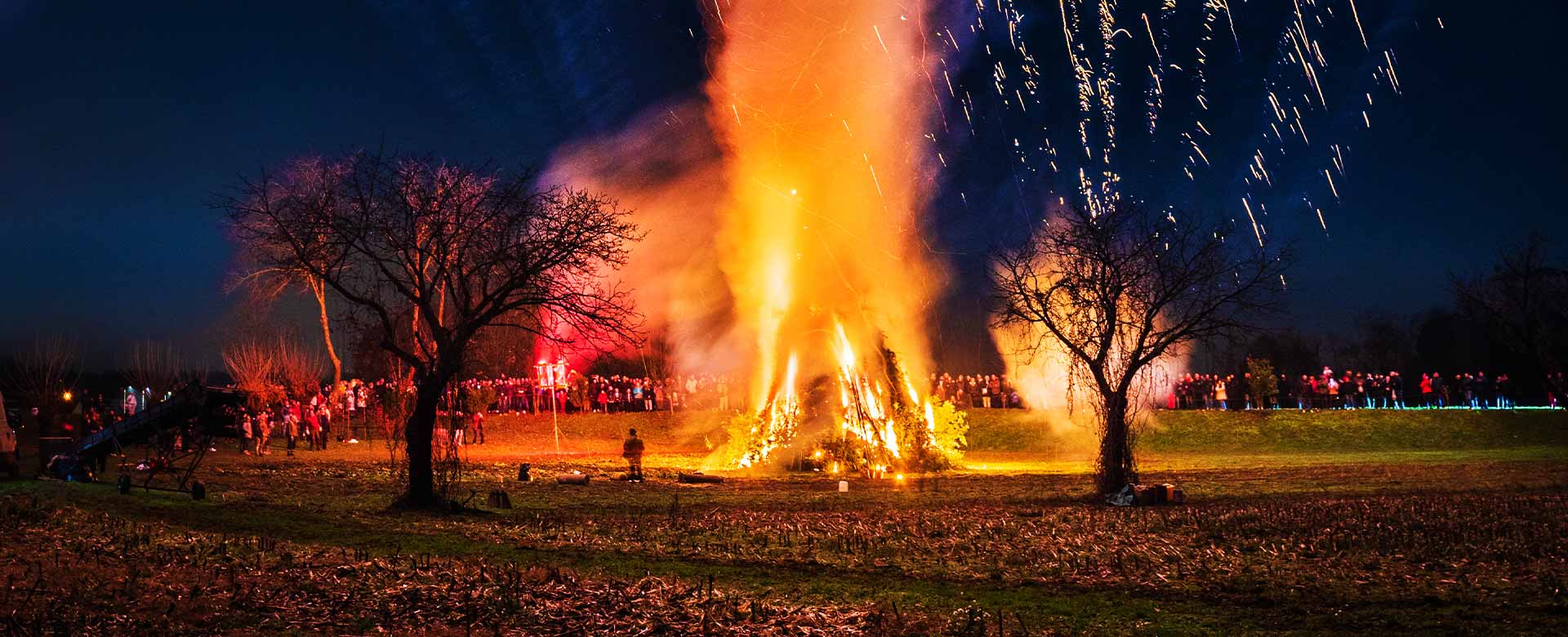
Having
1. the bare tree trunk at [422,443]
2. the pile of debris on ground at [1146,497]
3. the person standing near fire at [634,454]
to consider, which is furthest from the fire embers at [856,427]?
the bare tree trunk at [422,443]

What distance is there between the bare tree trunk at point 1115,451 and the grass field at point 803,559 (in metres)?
0.74

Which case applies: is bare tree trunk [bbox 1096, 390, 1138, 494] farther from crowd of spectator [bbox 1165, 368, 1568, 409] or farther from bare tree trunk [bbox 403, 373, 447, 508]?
crowd of spectator [bbox 1165, 368, 1568, 409]

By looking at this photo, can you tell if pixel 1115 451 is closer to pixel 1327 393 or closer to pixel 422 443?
pixel 422 443

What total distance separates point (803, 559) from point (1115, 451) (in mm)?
11677

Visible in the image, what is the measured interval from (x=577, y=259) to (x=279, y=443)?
106ft

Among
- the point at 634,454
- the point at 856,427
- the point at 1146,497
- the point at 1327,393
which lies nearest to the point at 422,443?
the point at 634,454

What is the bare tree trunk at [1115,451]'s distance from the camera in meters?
24.1

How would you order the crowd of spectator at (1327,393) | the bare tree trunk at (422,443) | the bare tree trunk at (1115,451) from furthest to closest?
the crowd of spectator at (1327,393)
the bare tree trunk at (1115,451)
the bare tree trunk at (422,443)

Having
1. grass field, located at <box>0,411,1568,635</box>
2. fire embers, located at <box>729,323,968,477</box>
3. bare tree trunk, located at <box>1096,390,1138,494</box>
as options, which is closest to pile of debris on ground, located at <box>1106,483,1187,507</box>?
grass field, located at <box>0,411,1568,635</box>

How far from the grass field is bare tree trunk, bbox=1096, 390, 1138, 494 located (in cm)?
74

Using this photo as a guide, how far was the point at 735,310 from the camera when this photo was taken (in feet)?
154

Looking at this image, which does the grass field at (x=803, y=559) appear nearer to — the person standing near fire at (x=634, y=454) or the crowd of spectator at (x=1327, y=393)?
the person standing near fire at (x=634, y=454)

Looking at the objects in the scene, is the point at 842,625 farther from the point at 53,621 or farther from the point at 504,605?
the point at 53,621

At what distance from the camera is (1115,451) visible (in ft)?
79.5
